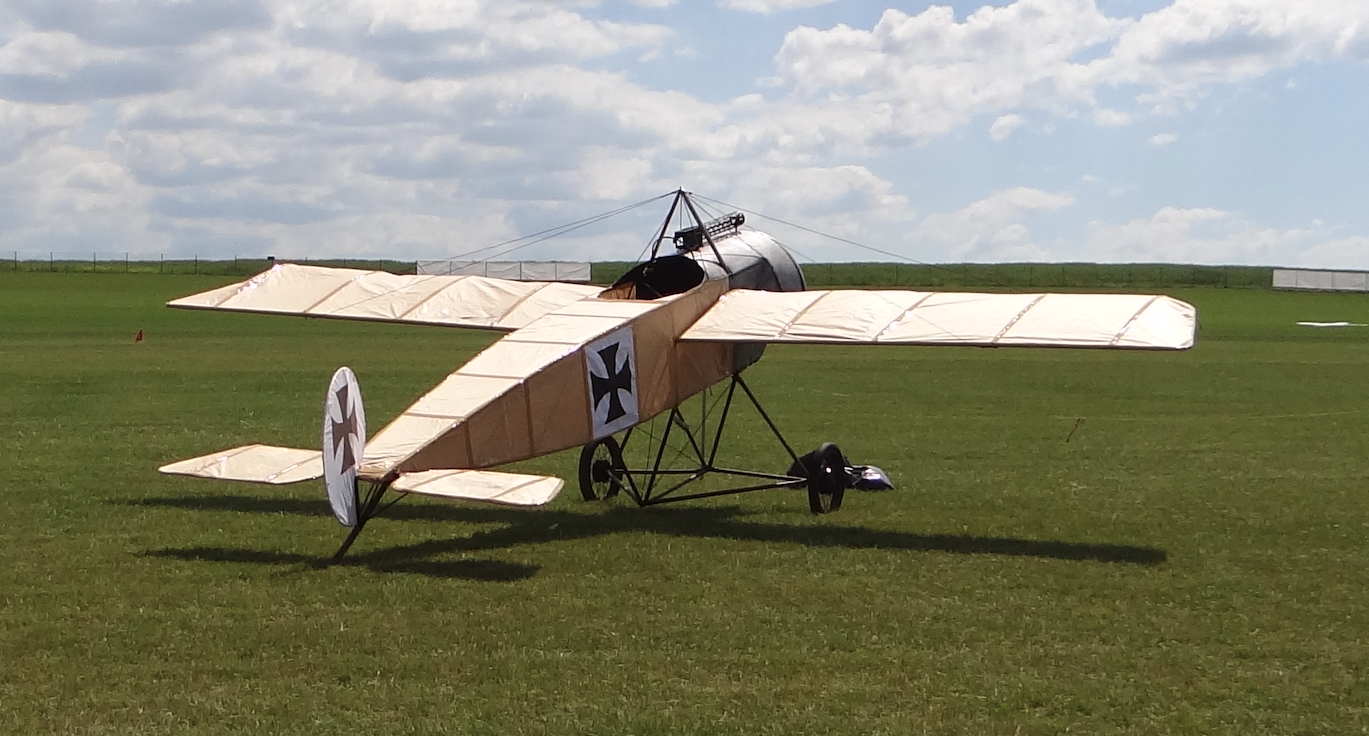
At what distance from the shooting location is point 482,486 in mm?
9594

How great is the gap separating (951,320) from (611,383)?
9.88 feet

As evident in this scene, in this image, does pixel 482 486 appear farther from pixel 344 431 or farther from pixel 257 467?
pixel 257 467

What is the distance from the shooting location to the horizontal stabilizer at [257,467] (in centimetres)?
1045

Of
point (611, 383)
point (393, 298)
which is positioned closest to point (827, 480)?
point (611, 383)

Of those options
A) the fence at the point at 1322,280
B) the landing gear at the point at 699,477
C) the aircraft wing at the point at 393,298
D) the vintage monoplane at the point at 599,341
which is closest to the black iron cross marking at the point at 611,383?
the vintage monoplane at the point at 599,341

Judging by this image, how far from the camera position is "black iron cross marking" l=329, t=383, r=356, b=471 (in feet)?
32.5

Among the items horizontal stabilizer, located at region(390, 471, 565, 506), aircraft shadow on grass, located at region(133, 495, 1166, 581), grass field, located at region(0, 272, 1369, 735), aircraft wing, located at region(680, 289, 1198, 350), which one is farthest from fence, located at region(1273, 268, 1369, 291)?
horizontal stabilizer, located at region(390, 471, 565, 506)

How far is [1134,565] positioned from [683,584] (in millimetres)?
3567

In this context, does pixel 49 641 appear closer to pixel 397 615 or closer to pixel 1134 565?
pixel 397 615

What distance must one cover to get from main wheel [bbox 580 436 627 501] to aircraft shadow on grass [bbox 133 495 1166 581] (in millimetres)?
454

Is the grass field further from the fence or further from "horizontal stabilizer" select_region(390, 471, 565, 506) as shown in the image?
the fence

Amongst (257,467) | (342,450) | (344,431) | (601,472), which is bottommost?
(601,472)

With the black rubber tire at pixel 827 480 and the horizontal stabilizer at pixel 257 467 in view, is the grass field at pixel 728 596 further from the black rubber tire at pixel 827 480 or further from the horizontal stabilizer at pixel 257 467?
the horizontal stabilizer at pixel 257 467

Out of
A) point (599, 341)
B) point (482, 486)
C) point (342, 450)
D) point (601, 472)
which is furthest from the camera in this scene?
point (601, 472)
